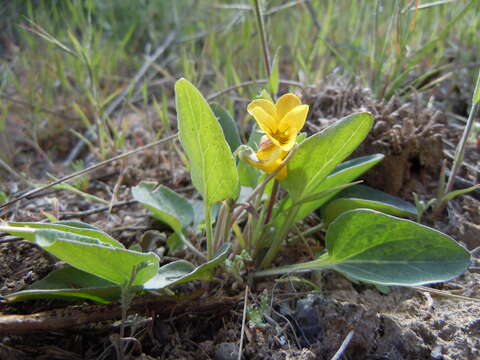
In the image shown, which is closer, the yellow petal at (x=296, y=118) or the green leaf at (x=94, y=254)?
the green leaf at (x=94, y=254)

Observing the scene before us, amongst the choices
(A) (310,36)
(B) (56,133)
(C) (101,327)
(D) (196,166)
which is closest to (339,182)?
(D) (196,166)

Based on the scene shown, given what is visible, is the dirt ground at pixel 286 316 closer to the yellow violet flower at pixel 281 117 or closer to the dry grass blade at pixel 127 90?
the yellow violet flower at pixel 281 117

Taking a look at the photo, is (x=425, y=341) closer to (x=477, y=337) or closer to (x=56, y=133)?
(x=477, y=337)

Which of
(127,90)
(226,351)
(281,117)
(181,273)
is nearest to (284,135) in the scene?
(281,117)

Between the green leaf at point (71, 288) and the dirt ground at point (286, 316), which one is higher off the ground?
the green leaf at point (71, 288)

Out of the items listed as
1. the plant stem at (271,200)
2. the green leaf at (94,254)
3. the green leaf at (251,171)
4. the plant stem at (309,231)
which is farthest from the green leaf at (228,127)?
the green leaf at (94,254)

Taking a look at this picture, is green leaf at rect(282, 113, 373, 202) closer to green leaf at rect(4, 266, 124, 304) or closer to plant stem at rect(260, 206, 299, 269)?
plant stem at rect(260, 206, 299, 269)
